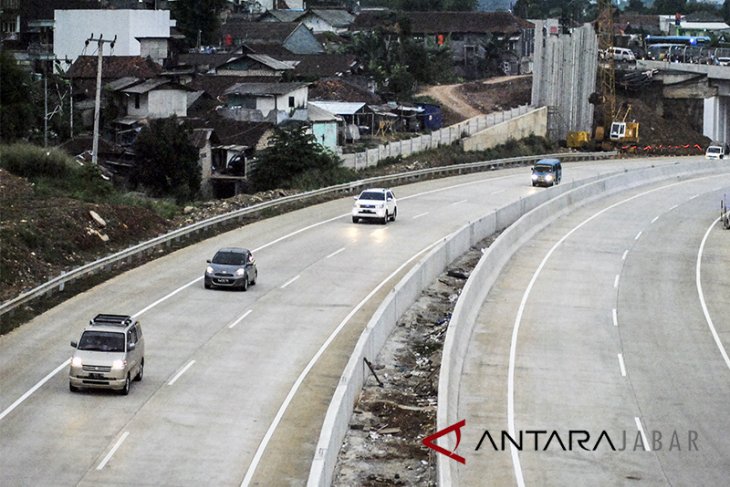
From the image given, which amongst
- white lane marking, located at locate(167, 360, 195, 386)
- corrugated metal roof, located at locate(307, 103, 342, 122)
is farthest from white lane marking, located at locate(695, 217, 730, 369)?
corrugated metal roof, located at locate(307, 103, 342, 122)

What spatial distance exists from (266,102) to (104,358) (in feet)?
214

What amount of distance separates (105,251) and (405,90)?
238 feet

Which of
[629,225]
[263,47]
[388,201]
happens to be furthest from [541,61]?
[388,201]

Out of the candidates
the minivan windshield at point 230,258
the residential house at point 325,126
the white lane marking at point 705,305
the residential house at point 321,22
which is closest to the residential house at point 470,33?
the residential house at point 321,22

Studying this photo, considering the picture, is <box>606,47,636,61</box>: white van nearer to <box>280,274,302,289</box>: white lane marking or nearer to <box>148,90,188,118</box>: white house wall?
<box>148,90,188,118</box>: white house wall

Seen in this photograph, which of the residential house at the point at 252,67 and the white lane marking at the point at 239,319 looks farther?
the residential house at the point at 252,67

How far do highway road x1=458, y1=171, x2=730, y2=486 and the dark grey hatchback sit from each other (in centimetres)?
773

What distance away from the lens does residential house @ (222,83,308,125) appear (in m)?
93.9

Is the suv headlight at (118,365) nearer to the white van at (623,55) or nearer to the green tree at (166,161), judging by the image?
the green tree at (166,161)

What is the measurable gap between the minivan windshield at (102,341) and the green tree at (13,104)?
48.8 metres

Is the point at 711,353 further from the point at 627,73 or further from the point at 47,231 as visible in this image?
the point at 627,73

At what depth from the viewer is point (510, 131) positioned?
111312mm

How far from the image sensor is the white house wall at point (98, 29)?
121 meters

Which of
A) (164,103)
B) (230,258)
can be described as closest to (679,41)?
(164,103)
